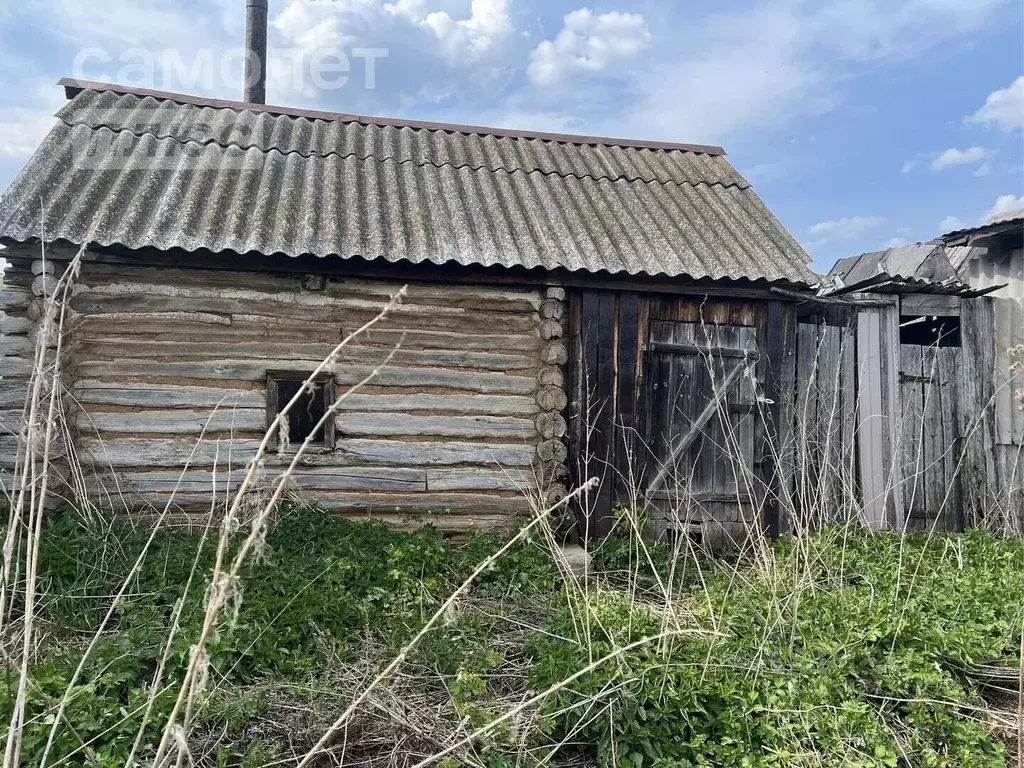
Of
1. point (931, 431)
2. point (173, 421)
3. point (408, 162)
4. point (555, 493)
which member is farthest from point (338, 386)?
point (931, 431)

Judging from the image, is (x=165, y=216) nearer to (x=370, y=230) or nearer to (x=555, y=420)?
(x=370, y=230)

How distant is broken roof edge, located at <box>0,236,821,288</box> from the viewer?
17.2ft

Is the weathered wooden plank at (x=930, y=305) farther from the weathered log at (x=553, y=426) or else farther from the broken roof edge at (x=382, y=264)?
the weathered log at (x=553, y=426)

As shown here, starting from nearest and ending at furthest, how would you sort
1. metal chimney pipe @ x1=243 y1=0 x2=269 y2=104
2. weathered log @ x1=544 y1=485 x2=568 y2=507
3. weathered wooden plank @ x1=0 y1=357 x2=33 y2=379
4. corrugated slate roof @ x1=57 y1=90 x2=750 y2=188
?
weathered wooden plank @ x1=0 y1=357 x2=33 y2=379 → weathered log @ x1=544 y1=485 x2=568 y2=507 → corrugated slate roof @ x1=57 y1=90 x2=750 y2=188 → metal chimney pipe @ x1=243 y1=0 x2=269 y2=104

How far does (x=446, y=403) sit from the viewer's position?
6039 millimetres

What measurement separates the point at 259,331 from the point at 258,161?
2.14 meters

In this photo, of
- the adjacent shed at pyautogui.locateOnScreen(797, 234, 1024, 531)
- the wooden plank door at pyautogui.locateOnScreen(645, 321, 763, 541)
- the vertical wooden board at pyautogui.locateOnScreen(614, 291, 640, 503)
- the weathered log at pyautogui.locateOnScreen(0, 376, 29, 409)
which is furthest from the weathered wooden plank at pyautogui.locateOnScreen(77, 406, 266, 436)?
the adjacent shed at pyautogui.locateOnScreen(797, 234, 1024, 531)

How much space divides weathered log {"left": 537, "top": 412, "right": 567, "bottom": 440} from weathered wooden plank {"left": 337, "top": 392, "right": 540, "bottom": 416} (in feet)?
0.58

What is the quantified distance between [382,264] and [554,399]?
1.88 metres

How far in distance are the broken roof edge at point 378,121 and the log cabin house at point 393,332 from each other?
94 cm

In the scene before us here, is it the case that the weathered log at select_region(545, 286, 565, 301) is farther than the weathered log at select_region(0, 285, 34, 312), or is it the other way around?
the weathered log at select_region(545, 286, 565, 301)

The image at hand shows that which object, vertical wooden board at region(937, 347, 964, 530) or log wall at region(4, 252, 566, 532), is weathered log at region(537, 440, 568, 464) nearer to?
log wall at region(4, 252, 566, 532)

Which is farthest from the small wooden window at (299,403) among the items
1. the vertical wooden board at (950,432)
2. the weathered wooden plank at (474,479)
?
the vertical wooden board at (950,432)

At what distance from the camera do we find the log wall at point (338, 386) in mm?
5578
